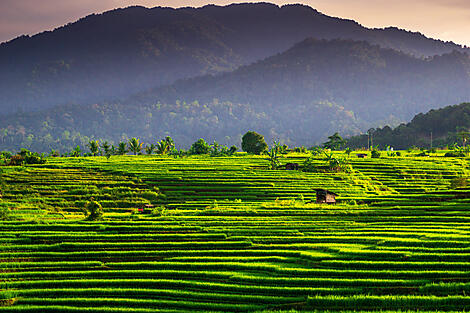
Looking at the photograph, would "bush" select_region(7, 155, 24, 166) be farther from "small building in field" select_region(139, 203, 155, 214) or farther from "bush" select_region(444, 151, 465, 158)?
"bush" select_region(444, 151, 465, 158)

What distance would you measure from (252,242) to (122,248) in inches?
462

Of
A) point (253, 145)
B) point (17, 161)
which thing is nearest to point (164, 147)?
point (253, 145)

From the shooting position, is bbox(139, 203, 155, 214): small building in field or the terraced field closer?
the terraced field

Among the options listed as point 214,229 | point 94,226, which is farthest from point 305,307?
point 94,226

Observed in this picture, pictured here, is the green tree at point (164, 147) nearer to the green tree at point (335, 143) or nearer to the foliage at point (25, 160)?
the foliage at point (25, 160)

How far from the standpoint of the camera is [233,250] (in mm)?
40438

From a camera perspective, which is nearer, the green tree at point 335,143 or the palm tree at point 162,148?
the palm tree at point 162,148

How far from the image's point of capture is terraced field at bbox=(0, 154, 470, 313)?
30.8m

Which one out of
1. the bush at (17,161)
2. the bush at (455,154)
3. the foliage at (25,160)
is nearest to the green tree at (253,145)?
the bush at (455,154)

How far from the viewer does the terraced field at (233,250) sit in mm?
30781

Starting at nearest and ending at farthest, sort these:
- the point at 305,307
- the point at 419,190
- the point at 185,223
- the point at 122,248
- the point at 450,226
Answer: the point at 305,307
the point at 122,248
the point at 450,226
the point at 185,223
the point at 419,190

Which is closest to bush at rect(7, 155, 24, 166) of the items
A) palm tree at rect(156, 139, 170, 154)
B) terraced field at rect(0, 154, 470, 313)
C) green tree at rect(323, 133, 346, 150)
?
terraced field at rect(0, 154, 470, 313)

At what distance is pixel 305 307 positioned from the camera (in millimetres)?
29359

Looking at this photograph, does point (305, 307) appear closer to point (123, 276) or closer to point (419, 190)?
point (123, 276)
